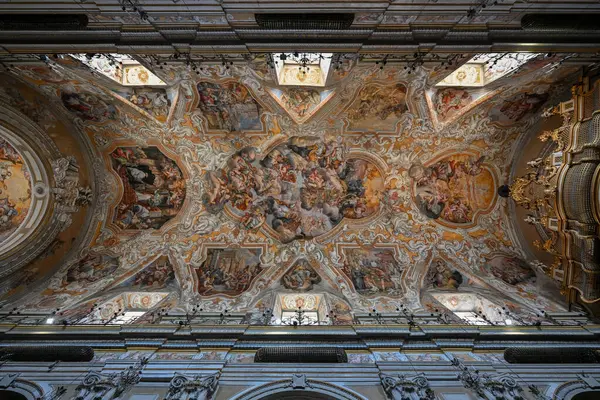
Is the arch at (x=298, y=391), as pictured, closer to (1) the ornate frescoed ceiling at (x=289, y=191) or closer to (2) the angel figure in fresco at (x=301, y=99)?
(1) the ornate frescoed ceiling at (x=289, y=191)

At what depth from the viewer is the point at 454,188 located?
41.0 ft

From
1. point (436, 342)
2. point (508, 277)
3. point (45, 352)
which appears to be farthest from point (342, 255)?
point (45, 352)

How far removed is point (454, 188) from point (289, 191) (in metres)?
7.63

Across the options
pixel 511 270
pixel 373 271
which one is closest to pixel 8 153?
pixel 373 271

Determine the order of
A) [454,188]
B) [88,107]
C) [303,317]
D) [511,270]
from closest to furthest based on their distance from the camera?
[303,317]
[88,107]
[511,270]
[454,188]

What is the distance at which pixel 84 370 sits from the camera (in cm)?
695

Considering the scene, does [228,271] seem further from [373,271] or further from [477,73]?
[477,73]

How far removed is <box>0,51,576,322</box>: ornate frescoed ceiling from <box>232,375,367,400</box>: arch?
2821 mm

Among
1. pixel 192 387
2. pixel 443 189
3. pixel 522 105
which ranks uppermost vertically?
pixel 522 105

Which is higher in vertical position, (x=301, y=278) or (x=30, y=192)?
(x=30, y=192)

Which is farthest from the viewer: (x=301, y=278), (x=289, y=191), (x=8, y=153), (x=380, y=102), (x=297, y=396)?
(x=289, y=191)

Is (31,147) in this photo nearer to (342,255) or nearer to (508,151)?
(342,255)

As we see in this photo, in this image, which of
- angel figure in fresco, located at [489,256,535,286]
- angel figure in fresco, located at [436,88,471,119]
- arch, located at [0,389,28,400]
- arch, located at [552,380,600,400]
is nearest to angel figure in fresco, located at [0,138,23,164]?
arch, located at [0,389,28,400]

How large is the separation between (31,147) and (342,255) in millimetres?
12563
